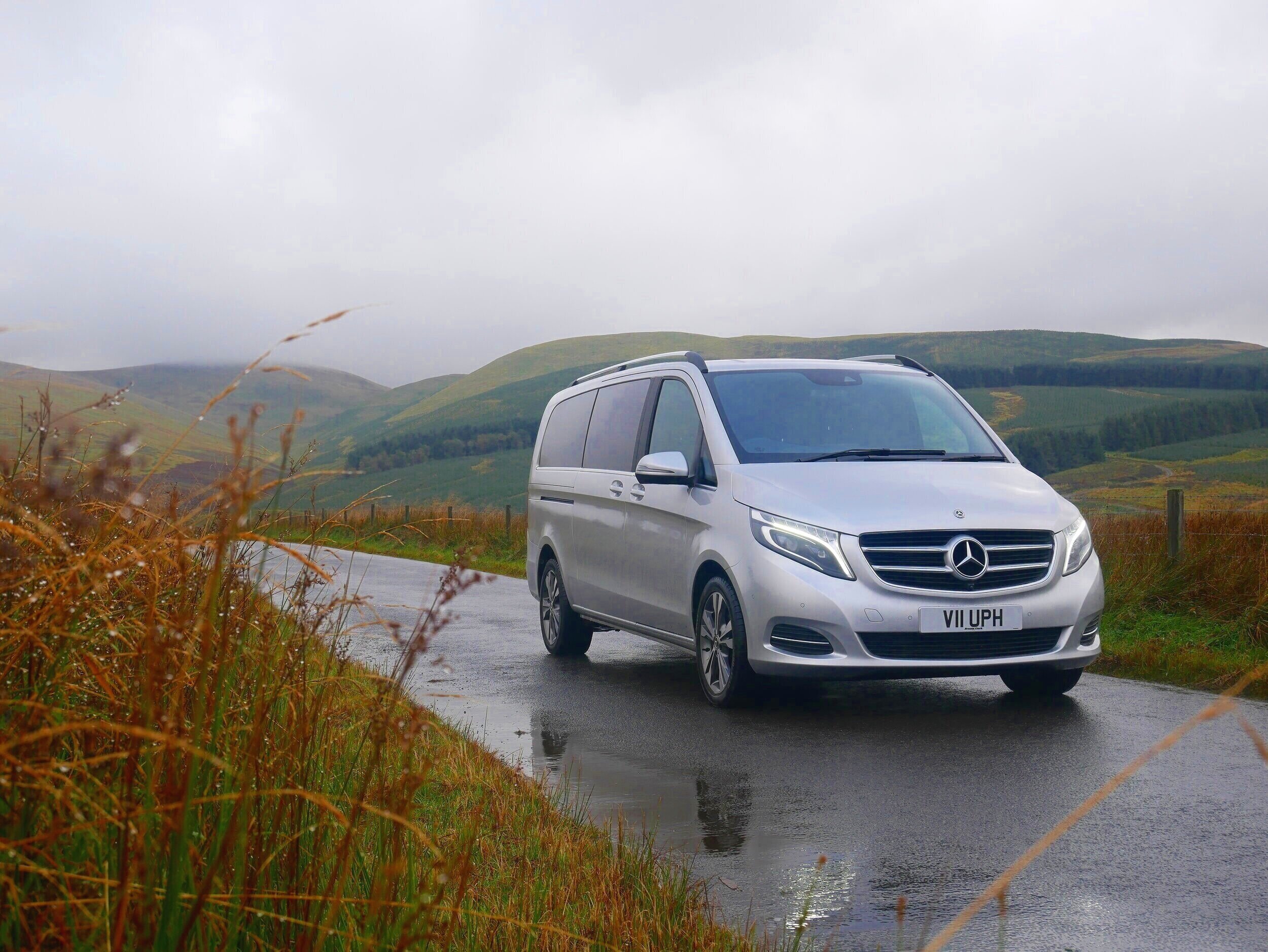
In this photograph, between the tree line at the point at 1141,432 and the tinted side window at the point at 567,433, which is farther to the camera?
the tree line at the point at 1141,432

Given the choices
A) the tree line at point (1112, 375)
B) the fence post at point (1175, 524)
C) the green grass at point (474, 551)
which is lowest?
the green grass at point (474, 551)

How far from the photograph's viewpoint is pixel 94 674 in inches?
92.0

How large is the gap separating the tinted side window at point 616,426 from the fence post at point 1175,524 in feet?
17.4

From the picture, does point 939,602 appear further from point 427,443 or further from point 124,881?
Answer: point 427,443

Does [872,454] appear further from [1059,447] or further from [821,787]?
[1059,447]

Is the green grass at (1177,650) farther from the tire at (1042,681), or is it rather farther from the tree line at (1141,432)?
the tree line at (1141,432)

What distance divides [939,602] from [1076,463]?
74312 millimetres

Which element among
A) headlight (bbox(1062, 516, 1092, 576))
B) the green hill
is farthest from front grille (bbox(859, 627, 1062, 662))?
the green hill

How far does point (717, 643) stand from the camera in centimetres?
805

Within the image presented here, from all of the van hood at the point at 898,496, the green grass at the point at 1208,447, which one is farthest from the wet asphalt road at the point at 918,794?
the green grass at the point at 1208,447

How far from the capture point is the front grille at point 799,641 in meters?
7.28

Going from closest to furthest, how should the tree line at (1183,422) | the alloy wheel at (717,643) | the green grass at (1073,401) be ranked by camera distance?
A: 1. the alloy wheel at (717,643)
2. the tree line at (1183,422)
3. the green grass at (1073,401)

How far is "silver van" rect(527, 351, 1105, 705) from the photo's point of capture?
729cm

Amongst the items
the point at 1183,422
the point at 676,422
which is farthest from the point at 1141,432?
the point at 676,422
